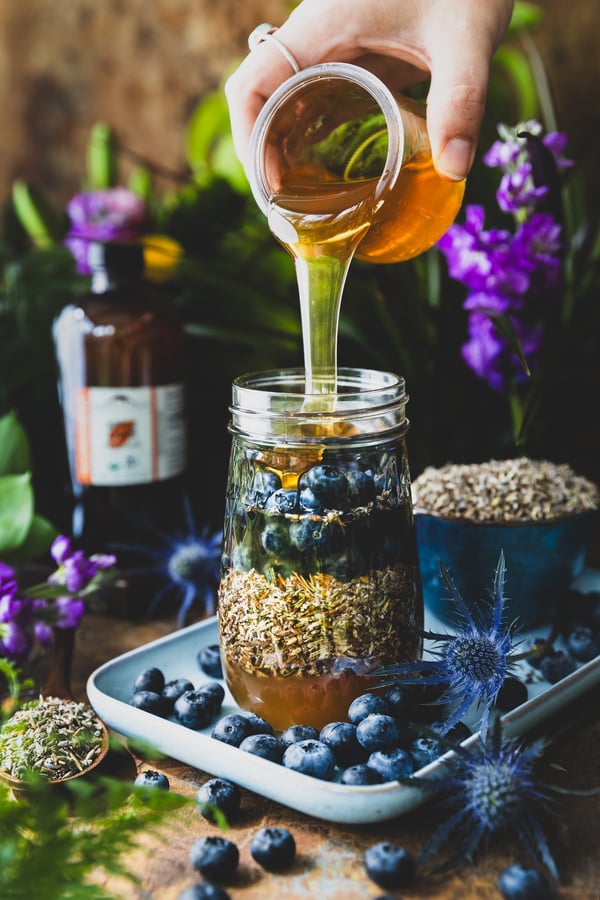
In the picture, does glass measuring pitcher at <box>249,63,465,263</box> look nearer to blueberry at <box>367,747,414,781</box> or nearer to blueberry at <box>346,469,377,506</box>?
blueberry at <box>346,469,377,506</box>

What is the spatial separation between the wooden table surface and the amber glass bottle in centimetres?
44

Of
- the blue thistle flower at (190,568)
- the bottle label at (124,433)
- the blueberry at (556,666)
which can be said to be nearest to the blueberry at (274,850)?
the blueberry at (556,666)

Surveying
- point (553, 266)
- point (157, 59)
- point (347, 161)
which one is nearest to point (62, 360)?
point (347, 161)

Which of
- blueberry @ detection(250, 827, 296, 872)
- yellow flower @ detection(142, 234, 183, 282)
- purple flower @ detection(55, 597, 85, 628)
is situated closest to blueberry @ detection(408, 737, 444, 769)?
blueberry @ detection(250, 827, 296, 872)

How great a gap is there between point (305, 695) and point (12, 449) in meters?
0.49

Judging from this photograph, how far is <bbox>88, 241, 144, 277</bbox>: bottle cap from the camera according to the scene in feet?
3.60

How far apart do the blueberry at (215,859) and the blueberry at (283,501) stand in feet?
0.82

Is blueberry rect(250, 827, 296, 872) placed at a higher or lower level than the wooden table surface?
higher

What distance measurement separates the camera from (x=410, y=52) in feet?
2.85

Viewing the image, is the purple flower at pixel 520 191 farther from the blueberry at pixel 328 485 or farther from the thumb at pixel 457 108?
the blueberry at pixel 328 485

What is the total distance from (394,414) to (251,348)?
0.67 m

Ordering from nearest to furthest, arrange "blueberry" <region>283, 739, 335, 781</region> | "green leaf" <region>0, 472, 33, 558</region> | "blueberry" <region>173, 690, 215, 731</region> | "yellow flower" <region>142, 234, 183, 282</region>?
"blueberry" <region>283, 739, 335, 781</region> → "blueberry" <region>173, 690, 215, 731</region> → "green leaf" <region>0, 472, 33, 558</region> → "yellow flower" <region>142, 234, 183, 282</region>

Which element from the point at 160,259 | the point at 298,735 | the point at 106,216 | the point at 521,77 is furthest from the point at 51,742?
the point at 521,77

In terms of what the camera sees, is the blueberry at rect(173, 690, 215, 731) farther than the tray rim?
Yes
